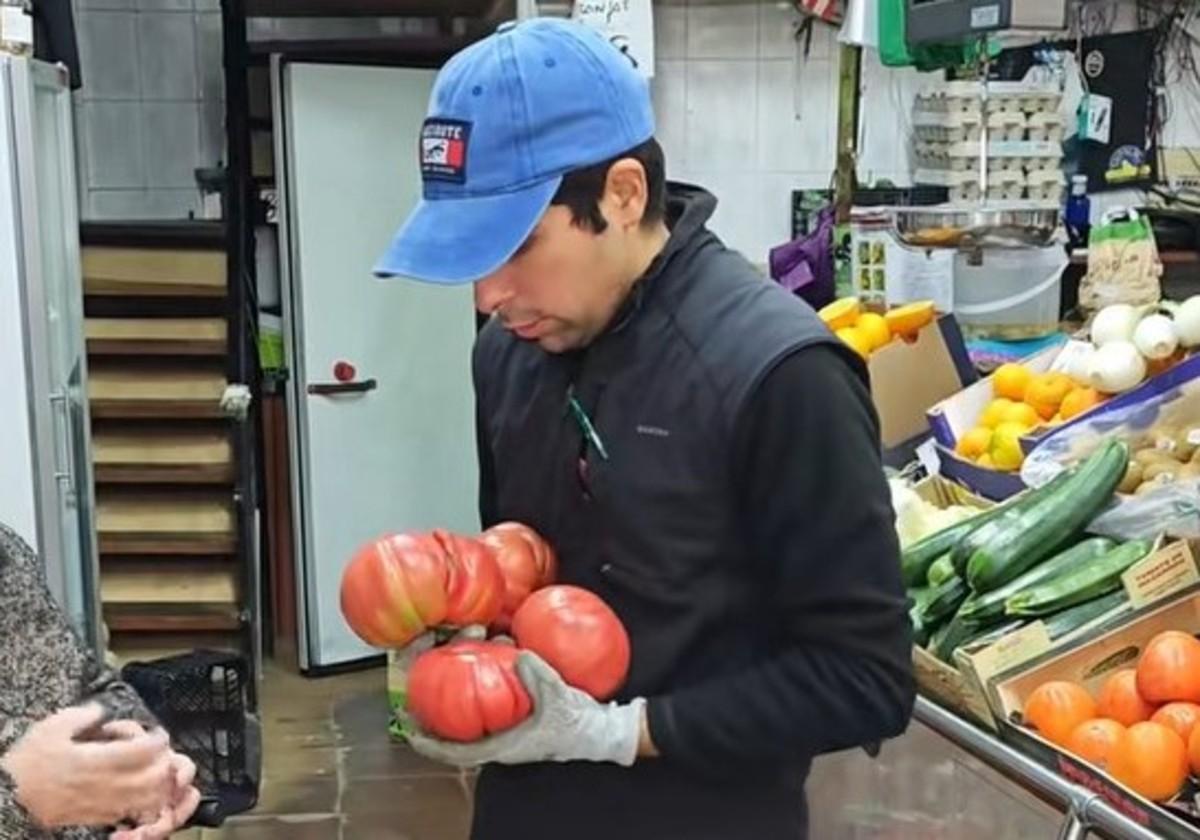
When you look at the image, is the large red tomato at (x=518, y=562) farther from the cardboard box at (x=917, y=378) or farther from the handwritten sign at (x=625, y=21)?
the handwritten sign at (x=625, y=21)

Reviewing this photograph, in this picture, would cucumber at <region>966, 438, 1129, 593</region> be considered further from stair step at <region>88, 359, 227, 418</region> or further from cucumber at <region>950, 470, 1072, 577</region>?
stair step at <region>88, 359, 227, 418</region>

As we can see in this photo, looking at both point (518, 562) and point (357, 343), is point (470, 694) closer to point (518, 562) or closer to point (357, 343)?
point (518, 562)

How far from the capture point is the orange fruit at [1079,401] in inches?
104

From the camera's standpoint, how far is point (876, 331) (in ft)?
9.82

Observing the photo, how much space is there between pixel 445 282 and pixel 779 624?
383 mm

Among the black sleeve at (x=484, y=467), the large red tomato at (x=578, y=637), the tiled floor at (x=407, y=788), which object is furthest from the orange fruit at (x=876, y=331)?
the large red tomato at (x=578, y=637)

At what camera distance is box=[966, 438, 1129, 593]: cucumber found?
7.32 ft

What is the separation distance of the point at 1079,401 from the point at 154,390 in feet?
9.10

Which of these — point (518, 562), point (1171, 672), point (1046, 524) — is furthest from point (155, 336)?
point (518, 562)

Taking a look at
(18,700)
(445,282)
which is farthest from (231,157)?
(445,282)

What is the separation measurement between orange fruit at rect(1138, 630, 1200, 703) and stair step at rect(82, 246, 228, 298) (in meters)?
3.13

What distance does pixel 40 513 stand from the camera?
2.66 meters

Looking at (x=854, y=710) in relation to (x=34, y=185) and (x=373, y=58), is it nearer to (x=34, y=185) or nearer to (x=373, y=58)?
(x=34, y=185)

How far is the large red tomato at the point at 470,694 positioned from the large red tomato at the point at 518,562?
7 cm
